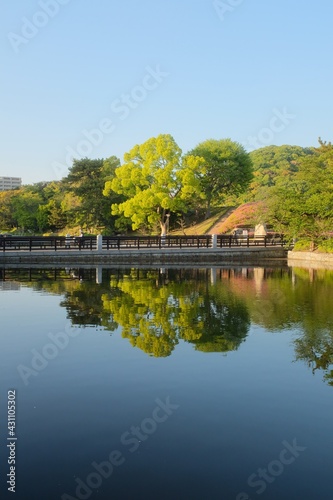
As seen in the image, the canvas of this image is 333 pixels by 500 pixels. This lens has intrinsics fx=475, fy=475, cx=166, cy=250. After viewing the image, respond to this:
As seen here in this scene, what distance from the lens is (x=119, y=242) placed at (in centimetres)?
3934

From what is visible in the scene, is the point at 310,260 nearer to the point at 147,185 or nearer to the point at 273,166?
the point at 147,185

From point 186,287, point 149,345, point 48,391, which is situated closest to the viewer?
point 48,391

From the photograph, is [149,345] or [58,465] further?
[149,345]

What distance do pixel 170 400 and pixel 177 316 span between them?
6789 millimetres

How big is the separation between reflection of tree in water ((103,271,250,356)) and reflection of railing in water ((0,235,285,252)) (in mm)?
16887

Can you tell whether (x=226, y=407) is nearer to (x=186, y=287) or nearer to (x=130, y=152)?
(x=186, y=287)

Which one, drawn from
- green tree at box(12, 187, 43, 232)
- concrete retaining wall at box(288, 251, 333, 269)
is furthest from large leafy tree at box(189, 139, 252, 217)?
green tree at box(12, 187, 43, 232)

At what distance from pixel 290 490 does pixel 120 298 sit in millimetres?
13525

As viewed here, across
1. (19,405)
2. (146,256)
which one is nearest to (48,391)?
(19,405)

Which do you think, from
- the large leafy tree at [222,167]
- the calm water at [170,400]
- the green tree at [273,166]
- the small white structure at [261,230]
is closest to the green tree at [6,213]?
the large leafy tree at [222,167]

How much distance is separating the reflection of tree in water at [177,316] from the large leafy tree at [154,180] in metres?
28.9

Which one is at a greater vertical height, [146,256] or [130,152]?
[130,152]

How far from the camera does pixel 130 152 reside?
178 ft

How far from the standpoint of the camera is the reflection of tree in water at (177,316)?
1200cm
